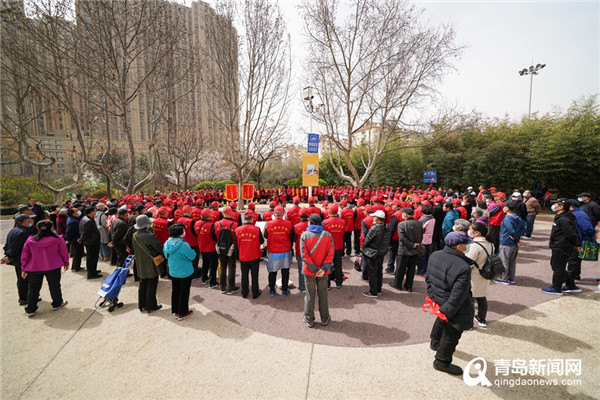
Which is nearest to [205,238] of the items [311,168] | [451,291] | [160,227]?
[160,227]

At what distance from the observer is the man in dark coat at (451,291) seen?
2674 mm

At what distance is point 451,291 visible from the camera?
2793 millimetres

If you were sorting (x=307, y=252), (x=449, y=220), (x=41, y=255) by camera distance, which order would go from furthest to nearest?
(x=449, y=220) → (x=41, y=255) → (x=307, y=252)

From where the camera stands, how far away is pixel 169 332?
4035 mm

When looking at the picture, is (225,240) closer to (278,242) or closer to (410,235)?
(278,242)

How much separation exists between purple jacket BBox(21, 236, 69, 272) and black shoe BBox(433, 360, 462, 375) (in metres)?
6.57

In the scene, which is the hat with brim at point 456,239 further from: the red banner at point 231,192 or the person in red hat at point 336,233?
the red banner at point 231,192

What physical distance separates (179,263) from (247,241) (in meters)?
1.25

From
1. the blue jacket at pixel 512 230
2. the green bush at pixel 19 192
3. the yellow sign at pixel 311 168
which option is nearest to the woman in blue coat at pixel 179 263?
the blue jacket at pixel 512 230

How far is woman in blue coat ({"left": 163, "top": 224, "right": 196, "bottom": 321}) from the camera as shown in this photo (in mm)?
4160

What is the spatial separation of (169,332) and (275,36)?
1559cm

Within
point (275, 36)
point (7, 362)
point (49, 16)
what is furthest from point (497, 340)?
point (49, 16)

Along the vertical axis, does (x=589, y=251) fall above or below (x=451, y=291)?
below

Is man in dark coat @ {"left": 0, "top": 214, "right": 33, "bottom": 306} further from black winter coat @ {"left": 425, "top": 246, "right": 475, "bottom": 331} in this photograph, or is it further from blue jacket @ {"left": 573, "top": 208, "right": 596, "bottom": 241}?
blue jacket @ {"left": 573, "top": 208, "right": 596, "bottom": 241}
